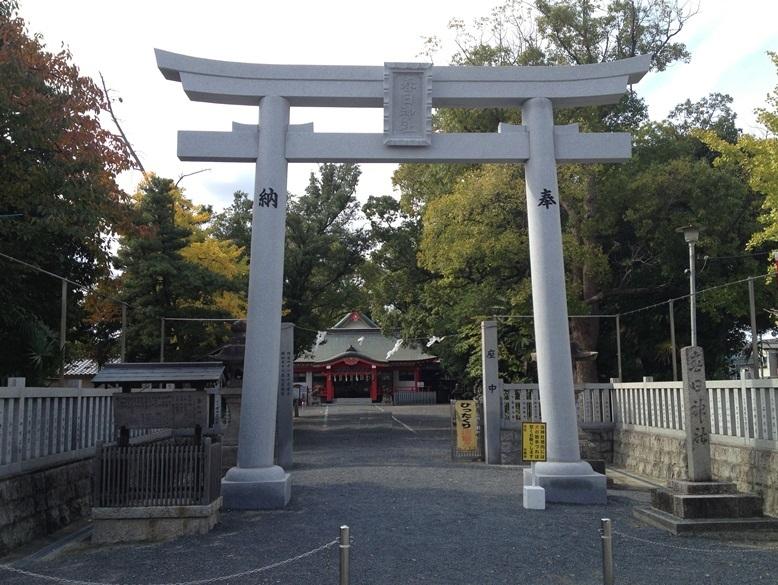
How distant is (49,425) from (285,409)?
632 centimetres

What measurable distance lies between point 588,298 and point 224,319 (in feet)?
35.9

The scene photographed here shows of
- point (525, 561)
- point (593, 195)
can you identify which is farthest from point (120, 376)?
point (593, 195)

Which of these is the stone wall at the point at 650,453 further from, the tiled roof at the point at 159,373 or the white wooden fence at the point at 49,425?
the white wooden fence at the point at 49,425

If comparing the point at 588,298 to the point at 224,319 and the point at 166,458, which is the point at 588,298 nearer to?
the point at 224,319

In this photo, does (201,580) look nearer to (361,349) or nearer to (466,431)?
(466,431)

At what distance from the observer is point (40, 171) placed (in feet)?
38.3

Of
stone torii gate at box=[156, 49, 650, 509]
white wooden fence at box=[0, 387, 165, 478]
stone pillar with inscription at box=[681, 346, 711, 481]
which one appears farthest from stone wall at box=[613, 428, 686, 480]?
white wooden fence at box=[0, 387, 165, 478]

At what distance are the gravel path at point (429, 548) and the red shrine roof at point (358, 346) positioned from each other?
35.4 meters

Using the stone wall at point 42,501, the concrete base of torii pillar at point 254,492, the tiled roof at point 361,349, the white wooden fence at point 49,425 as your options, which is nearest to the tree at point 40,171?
the white wooden fence at point 49,425

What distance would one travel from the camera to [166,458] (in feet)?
27.0

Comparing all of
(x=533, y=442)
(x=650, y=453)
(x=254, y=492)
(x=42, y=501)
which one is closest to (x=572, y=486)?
(x=533, y=442)

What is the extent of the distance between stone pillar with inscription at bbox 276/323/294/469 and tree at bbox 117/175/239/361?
21.3ft

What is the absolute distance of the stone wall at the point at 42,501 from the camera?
7632 millimetres

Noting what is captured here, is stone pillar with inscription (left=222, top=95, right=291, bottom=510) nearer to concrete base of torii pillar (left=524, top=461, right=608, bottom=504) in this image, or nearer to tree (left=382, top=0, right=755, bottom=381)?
concrete base of torii pillar (left=524, top=461, right=608, bottom=504)
